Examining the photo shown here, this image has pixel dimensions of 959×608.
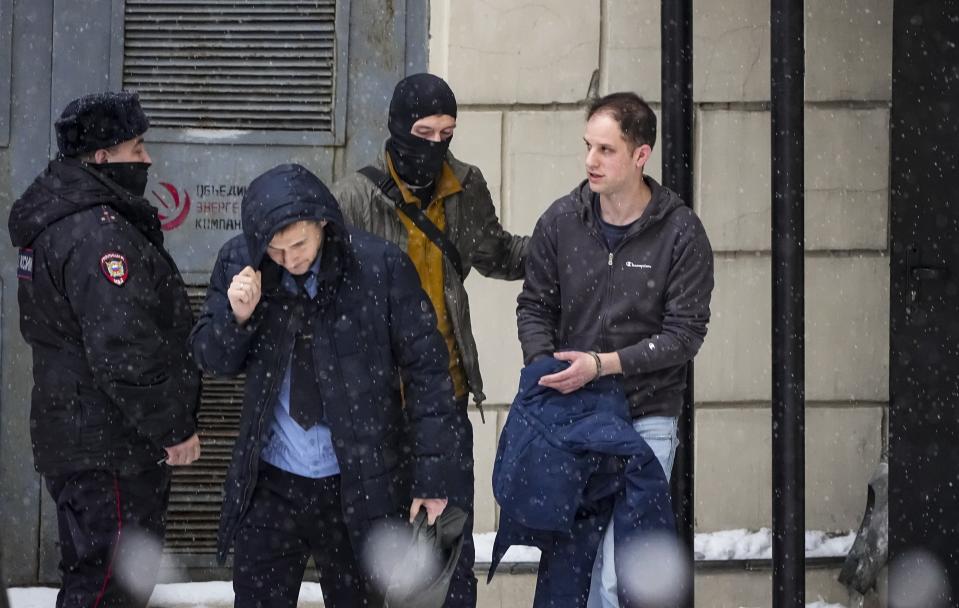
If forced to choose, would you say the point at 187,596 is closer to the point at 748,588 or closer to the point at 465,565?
the point at 465,565

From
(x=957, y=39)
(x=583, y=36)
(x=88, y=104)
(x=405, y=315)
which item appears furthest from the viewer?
(x=583, y=36)

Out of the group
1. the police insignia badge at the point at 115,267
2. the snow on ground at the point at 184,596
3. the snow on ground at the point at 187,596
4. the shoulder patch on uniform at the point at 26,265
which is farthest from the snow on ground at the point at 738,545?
the shoulder patch on uniform at the point at 26,265

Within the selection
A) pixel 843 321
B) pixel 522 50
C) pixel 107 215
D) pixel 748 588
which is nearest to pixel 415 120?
pixel 107 215

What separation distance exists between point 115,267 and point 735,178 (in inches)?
111

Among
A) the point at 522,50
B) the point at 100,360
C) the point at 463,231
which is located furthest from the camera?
the point at 522,50

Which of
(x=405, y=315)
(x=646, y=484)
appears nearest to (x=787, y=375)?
(x=646, y=484)

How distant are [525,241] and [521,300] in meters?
0.65

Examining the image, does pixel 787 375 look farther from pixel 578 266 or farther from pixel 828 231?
pixel 828 231

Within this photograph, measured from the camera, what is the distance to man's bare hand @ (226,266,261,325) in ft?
13.2

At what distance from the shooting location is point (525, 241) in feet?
17.4

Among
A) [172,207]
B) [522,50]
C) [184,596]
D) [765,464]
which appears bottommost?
[184,596]

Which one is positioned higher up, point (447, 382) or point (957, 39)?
point (957, 39)

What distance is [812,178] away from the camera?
6.21 meters

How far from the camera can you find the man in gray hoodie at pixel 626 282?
438 cm
